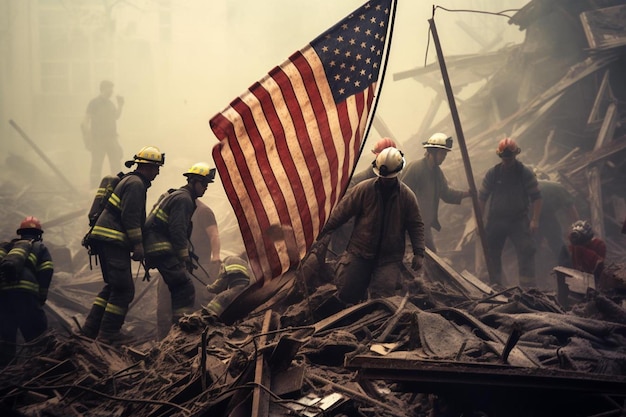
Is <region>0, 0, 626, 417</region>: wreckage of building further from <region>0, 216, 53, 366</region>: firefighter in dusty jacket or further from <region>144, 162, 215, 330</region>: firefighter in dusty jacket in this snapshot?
<region>144, 162, 215, 330</region>: firefighter in dusty jacket

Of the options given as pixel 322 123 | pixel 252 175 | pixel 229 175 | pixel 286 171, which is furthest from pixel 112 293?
pixel 322 123

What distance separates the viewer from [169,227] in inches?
230

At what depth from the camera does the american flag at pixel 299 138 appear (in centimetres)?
408

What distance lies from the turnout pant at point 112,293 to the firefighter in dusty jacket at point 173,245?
346 mm

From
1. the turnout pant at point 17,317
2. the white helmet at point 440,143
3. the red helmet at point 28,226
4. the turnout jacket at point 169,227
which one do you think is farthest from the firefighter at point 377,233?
the red helmet at point 28,226

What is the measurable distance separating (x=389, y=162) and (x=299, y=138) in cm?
119

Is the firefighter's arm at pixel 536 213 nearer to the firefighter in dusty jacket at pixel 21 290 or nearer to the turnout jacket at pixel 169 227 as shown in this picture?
the turnout jacket at pixel 169 227

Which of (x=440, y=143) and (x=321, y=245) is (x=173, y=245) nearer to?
(x=321, y=245)

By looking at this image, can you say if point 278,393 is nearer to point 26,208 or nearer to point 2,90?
point 26,208

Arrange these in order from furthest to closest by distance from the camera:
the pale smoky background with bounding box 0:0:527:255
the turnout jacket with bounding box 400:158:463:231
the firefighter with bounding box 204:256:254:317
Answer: the pale smoky background with bounding box 0:0:527:255 < the turnout jacket with bounding box 400:158:463:231 < the firefighter with bounding box 204:256:254:317

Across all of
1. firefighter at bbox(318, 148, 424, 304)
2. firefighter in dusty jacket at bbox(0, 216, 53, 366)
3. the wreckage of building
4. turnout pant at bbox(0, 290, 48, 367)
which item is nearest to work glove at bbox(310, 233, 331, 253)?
the wreckage of building

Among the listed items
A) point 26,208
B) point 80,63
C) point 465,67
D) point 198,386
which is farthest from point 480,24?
point 198,386

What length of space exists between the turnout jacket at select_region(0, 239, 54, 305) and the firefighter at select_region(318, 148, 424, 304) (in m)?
3.78

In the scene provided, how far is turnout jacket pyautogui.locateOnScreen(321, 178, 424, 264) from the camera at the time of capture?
16.6 ft
